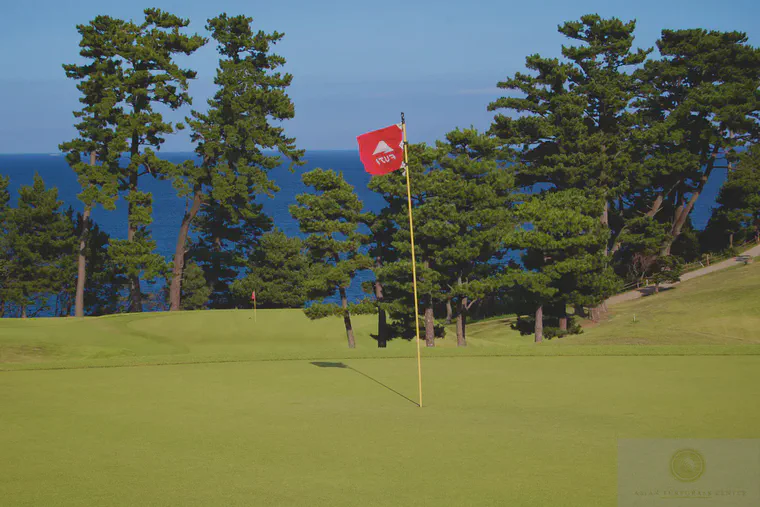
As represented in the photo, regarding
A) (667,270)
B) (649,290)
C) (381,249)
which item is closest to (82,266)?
(381,249)

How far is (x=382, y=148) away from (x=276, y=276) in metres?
44.3

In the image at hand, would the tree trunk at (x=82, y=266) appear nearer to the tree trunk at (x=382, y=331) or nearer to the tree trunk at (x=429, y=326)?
the tree trunk at (x=382, y=331)

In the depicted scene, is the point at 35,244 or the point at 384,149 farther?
the point at 35,244

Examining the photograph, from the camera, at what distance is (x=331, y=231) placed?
33.8 m

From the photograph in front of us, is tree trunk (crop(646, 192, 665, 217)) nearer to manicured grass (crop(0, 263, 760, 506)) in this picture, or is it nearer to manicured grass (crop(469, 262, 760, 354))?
manicured grass (crop(469, 262, 760, 354))

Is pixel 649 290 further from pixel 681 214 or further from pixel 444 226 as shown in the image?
pixel 444 226

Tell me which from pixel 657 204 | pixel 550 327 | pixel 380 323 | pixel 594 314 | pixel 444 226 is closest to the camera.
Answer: pixel 444 226

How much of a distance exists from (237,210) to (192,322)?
778 inches

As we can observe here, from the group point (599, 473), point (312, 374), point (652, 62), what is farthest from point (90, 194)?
point (599, 473)

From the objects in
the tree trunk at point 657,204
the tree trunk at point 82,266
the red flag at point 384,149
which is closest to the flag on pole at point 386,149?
the red flag at point 384,149

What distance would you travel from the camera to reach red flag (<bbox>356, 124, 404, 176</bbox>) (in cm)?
1329

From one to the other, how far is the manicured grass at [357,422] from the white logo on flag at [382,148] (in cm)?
398

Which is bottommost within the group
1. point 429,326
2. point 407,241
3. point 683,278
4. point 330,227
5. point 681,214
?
point 429,326

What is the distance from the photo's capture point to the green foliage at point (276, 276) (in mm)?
55000
